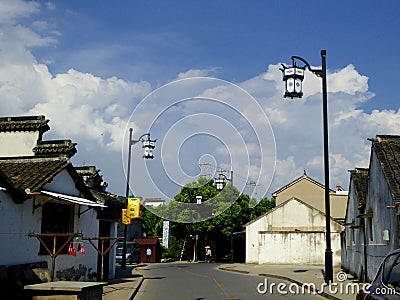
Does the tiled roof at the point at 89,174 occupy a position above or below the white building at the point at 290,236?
above

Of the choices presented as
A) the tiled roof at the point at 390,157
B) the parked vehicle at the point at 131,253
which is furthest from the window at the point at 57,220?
the parked vehicle at the point at 131,253

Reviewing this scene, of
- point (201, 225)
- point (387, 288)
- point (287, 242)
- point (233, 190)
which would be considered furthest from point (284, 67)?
point (201, 225)

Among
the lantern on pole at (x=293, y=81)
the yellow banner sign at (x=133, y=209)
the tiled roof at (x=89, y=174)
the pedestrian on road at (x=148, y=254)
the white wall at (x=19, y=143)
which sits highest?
the lantern on pole at (x=293, y=81)

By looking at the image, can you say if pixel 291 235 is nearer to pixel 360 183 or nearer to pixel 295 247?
pixel 295 247

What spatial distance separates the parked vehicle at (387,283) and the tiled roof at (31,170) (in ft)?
32.5

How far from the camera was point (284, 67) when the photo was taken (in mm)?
17344

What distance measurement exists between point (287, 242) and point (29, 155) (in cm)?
2849

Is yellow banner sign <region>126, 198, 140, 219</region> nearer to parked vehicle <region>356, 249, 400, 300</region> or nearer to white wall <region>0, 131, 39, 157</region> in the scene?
white wall <region>0, 131, 39, 157</region>

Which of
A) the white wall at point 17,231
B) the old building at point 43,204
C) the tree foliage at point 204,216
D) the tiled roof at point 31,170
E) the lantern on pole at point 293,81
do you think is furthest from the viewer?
the tree foliage at point 204,216

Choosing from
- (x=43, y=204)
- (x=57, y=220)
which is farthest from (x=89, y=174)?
(x=43, y=204)

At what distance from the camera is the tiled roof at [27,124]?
19812mm

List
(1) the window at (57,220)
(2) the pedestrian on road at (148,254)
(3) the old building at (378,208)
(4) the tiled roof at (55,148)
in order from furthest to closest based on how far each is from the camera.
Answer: (2) the pedestrian on road at (148,254) → (4) the tiled roof at (55,148) → (1) the window at (57,220) → (3) the old building at (378,208)

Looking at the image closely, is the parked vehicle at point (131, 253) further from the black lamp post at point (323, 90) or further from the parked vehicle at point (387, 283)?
the parked vehicle at point (387, 283)

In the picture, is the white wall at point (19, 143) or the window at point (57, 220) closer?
the window at point (57, 220)
